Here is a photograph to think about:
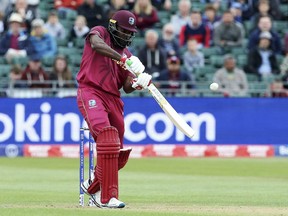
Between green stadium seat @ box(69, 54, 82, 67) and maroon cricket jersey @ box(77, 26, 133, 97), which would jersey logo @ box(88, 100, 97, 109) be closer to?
maroon cricket jersey @ box(77, 26, 133, 97)

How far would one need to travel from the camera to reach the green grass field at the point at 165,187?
10.4 meters

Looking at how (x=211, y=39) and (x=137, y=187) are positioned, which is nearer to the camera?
(x=137, y=187)

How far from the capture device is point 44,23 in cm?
2383

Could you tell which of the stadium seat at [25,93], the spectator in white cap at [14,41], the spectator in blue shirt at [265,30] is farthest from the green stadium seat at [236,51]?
the stadium seat at [25,93]

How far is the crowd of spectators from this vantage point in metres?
21.8

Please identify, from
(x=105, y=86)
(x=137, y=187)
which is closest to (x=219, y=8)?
(x=137, y=187)

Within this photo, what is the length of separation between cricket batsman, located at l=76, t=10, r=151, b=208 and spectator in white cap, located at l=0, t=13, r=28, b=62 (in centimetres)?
1202

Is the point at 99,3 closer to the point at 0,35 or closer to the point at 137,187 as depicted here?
the point at 0,35

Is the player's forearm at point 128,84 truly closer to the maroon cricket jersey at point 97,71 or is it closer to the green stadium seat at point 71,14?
the maroon cricket jersey at point 97,71

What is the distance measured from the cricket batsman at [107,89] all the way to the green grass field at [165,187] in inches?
11.8

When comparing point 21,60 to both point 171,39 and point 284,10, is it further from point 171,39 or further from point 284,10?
point 284,10

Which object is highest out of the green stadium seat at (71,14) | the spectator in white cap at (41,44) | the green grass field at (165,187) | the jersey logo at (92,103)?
the green stadium seat at (71,14)

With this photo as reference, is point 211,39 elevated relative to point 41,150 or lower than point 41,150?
elevated

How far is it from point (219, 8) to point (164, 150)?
17.2ft
